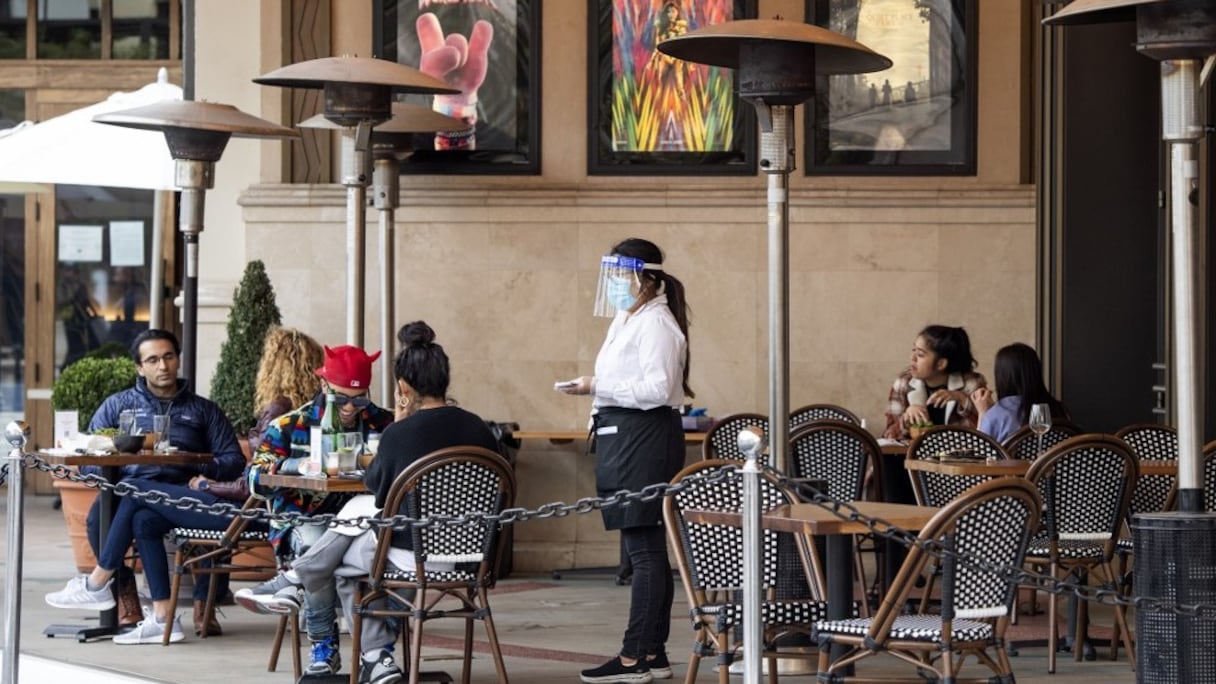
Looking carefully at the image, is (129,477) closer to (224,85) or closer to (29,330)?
(224,85)

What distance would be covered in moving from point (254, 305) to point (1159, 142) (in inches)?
224

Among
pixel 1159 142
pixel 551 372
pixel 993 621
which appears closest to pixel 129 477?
pixel 551 372

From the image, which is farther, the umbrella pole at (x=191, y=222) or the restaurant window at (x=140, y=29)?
the restaurant window at (x=140, y=29)

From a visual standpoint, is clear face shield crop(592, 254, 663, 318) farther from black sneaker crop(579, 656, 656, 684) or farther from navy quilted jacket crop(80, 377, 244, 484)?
navy quilted jacket crop(80, 377, 244, 484)

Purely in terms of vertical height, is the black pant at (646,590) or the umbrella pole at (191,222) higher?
the umbrella pole at (191,222)

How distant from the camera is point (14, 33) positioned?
57.1 ft

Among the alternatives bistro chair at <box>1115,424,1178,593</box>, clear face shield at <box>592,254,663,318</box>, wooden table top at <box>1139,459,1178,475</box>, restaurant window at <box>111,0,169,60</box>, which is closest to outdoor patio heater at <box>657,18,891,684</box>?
clear face shield at <box>592,254,663,318</box>

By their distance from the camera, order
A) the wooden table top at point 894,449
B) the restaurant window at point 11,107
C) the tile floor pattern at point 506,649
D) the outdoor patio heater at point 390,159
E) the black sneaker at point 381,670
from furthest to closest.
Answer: the restaurant window at point 11,107, the outdoor patio heater at point 390,159, the wooden table top at point 894,449, the tile floor pattern at point 506,649, the black sneaker at point 381,670

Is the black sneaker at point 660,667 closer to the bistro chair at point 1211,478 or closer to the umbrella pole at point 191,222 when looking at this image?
the bistro chair at point 1211,478

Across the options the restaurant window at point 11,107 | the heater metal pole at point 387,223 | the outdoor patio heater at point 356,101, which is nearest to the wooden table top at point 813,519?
the outdoor patio heater at point 356,101

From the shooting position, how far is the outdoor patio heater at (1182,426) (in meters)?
6.60

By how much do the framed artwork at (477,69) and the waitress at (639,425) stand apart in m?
4.53

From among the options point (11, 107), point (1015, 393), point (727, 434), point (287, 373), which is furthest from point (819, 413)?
point (11, 107)

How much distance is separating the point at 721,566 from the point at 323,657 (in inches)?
87.3
